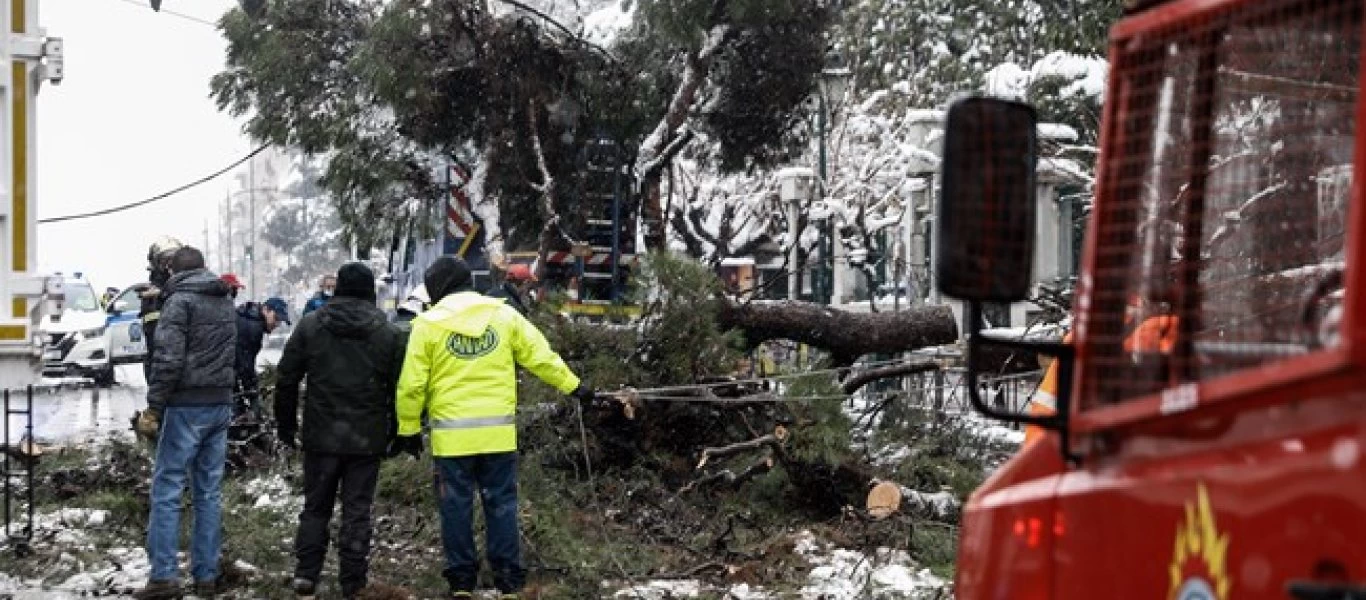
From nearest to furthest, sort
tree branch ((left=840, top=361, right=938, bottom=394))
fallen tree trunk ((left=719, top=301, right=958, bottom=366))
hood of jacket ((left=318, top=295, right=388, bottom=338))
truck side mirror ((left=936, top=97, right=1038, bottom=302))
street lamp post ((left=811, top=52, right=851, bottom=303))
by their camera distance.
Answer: truck side mirror ((left=936, top=97, right=1038, bottom=302))
hood of jacket ((left=318, top=295, right=388, bottom=338))
tree branch ((left=840, top=361, right=938, bottom=394))
fallen tree trunk ((left=719, top=301, right=958, bottom=366))
street lamp post ((left=811, top=52, right=851, bottom=303))

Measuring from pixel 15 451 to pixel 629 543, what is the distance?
3780mm

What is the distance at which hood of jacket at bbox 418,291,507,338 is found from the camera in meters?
8.11

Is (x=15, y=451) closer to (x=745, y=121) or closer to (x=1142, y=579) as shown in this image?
(x=1142, y=579)

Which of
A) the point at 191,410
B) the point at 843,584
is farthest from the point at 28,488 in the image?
the point at 843,584

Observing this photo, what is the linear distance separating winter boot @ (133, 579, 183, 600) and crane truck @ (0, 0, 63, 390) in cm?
123

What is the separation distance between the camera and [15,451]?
10.4 metres

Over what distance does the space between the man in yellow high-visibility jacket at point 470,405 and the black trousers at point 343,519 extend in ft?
1.08

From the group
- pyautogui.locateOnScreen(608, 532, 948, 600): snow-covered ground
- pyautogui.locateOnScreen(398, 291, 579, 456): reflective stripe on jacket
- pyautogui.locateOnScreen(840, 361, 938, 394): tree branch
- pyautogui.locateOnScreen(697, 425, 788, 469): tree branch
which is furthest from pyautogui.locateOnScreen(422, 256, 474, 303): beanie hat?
pyautogui.locateOnScreen(840, 361, 938, 394): tree branch

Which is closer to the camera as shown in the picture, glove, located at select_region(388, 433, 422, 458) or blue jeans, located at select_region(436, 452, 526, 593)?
blue jeans, located at select_region(436, 452, 526, 593)

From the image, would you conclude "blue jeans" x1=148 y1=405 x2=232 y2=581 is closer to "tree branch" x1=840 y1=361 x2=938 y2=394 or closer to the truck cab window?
"tree branch" x1=840 y1=361 x2=938 y2=394

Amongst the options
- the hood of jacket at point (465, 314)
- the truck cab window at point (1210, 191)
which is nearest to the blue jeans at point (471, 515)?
the hood of jacket at point (465, 314)

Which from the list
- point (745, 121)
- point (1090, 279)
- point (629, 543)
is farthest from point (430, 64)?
point (1090, 279)

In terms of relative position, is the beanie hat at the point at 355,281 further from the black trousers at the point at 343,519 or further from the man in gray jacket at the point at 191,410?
the black trousers at the point at 343,519

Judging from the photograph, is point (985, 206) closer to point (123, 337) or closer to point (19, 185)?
point (19, 185)
